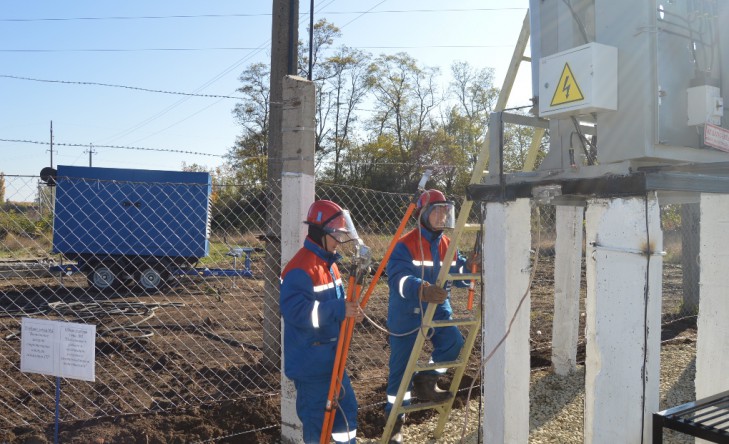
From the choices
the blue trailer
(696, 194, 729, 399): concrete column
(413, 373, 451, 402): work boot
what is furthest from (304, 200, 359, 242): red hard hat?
the blue trailer

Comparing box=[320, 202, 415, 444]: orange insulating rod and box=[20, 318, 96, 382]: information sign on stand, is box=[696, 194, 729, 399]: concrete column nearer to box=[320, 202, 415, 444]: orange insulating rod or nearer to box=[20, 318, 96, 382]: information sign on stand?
box=[320, 202, 415, 444]: orange insulating rod

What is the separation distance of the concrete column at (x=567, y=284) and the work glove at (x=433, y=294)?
88.1 inches

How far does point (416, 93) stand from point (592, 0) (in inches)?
1399

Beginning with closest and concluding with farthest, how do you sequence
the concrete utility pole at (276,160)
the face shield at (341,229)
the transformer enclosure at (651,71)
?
the transformer enclosure at (651,71), the face shield at (341,229), the concrete utility pole at (276,160)

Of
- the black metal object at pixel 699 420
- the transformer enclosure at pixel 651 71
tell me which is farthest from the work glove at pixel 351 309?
the black metal object at pixel 699 420

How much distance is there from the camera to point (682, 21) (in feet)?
10.6

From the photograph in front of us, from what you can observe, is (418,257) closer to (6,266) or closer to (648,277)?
(648,277)

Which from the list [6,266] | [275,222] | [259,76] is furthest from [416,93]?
[275,222]

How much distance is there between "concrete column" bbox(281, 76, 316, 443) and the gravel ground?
0.80 meters

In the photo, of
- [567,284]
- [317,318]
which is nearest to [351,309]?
[317,318]

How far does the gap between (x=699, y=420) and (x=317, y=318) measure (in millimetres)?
1993

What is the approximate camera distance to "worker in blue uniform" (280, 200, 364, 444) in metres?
3.59

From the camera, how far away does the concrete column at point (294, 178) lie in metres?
4.25

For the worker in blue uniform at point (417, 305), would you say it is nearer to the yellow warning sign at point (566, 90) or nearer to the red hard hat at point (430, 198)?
the red hard hat at point (430, 198)
